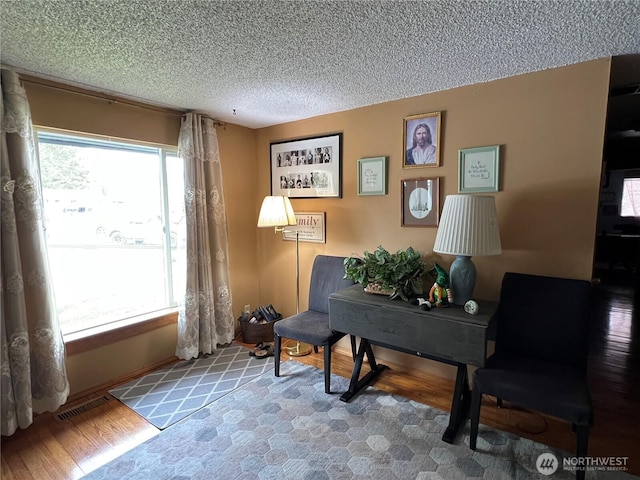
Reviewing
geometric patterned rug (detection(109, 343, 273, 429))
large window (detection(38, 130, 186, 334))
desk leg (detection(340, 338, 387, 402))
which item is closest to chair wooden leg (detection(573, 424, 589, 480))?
desk leg (detection(340, 338, 387, 402))

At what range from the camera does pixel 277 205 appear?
111 inches

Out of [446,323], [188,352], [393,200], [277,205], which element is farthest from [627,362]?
[188,352]

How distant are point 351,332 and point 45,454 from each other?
1.87m

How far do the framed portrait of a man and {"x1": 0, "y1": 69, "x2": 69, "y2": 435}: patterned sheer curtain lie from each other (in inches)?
97.0

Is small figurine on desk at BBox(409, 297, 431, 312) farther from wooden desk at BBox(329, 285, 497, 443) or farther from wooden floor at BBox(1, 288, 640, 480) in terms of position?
wooden floor at BBox(1, 288, 640, 480)

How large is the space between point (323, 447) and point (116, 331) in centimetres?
176

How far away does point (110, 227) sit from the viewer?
2600mm

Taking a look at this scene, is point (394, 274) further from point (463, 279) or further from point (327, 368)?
point (327, 368)

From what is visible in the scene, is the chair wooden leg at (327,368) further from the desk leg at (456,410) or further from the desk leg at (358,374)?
the desk leg at (456,410)

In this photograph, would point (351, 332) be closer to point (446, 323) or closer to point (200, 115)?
point (446, 323)

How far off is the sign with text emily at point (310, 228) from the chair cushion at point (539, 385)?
5.58 feet

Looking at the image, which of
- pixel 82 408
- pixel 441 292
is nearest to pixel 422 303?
pixel 441 292

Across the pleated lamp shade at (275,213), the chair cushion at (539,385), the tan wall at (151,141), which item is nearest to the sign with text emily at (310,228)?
the pleated lamp shade at (275,213)

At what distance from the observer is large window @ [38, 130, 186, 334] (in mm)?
2309
